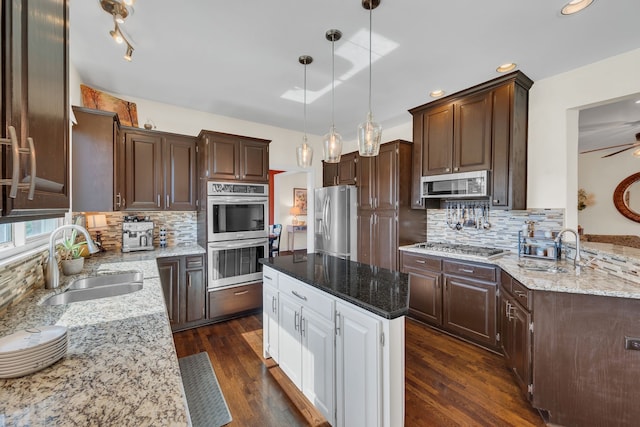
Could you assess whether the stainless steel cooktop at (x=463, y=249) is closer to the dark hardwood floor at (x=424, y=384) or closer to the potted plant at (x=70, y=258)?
the dark hardwood floor at (x=424, y=384)

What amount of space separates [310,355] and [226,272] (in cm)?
181

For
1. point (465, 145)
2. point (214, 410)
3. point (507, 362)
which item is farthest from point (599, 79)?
point (214, 410)

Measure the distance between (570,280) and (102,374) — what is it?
2.56m

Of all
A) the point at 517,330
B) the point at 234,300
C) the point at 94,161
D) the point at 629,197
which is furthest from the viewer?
the point at 629,197

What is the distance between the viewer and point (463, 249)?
303 centimetres

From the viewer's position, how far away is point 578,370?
1.65 meters

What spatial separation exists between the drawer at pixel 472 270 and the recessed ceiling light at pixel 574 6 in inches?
78.4

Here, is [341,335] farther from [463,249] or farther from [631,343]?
[463,249]

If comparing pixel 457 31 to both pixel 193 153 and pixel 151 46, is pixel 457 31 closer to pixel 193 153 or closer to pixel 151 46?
pixel 151 46

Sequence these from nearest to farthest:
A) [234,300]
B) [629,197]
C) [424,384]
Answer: [424,384] < [234,300] < [629,197]

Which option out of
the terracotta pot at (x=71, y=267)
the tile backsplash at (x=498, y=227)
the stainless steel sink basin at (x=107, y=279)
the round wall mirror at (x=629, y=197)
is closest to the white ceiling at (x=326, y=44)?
the tile backsplash at (x=498, y=227)

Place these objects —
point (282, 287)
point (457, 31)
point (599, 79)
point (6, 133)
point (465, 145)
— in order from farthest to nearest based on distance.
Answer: point (465, 145)
point (599, 79)
point (282, 287)
point (457, 31)
point (6, 133)

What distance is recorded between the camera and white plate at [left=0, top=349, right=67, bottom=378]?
78cm

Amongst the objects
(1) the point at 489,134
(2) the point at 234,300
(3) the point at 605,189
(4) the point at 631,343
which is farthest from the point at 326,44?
(3) the point at 605,189
